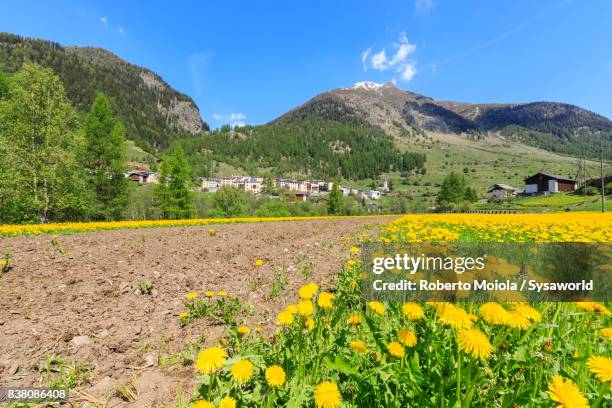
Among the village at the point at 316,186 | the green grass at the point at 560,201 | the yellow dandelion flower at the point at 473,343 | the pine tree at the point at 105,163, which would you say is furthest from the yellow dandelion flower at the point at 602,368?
the village at the point at 316,186

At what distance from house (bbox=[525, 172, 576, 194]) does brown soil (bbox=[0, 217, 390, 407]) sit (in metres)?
117

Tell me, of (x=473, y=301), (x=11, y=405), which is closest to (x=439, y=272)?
(x=473, y=301)

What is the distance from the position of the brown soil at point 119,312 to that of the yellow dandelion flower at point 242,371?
120 cm

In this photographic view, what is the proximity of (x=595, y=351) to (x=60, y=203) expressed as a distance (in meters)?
34.3

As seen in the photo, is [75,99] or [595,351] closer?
[595,351]

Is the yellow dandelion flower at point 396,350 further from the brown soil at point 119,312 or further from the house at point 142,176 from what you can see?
the house at point 142,176

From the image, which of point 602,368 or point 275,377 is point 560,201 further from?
point 275,377

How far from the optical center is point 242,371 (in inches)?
65.2

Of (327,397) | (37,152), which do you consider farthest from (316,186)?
(327,397)

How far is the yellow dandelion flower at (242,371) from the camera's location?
5.35 feet

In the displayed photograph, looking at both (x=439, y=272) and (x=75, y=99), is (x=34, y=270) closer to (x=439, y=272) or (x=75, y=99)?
(x=439, y=272)

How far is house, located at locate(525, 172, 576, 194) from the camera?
3661 inches

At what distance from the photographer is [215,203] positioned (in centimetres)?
7050

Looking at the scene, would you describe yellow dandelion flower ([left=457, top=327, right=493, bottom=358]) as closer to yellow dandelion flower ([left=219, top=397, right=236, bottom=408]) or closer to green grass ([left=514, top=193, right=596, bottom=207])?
yellow dandelion flower ([left=219, top=397, right=236, bottom=408])
